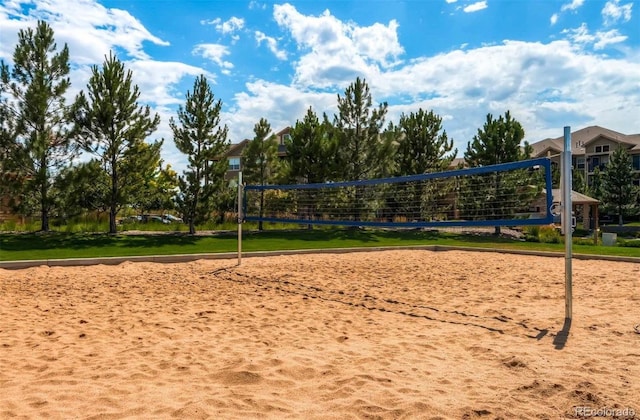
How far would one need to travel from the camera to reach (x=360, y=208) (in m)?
21.6

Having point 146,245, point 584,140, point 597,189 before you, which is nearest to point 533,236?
point 146,245

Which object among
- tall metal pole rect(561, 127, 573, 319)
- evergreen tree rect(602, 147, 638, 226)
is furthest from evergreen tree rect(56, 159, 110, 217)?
evergreen tree rect(602, 147, 638, 226)

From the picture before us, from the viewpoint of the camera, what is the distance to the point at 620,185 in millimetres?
36875

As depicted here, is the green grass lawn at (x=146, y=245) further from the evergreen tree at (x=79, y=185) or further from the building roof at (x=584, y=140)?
the building roof at (x=584, y=140)

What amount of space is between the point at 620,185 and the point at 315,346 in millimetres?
41404

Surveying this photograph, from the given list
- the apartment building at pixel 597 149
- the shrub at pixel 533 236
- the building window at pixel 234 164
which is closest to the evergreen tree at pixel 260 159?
the shrub at pixel 533 236

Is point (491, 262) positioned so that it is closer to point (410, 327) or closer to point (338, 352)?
point (410, 327)

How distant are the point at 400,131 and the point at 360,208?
6.00m

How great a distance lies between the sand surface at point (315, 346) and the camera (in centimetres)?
307

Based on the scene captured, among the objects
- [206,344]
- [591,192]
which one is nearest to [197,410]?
[206,344]

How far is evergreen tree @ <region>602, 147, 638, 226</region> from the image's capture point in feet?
119

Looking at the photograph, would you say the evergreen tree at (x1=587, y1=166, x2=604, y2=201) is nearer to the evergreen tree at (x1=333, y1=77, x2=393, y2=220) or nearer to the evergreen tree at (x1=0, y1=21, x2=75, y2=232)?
the evergreen tree at (x1=333, y1=77, x2=393, y2=220)

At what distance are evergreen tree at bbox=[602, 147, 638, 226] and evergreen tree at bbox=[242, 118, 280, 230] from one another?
30.5 m

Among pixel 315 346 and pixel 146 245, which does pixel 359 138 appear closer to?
pixel 146 245
